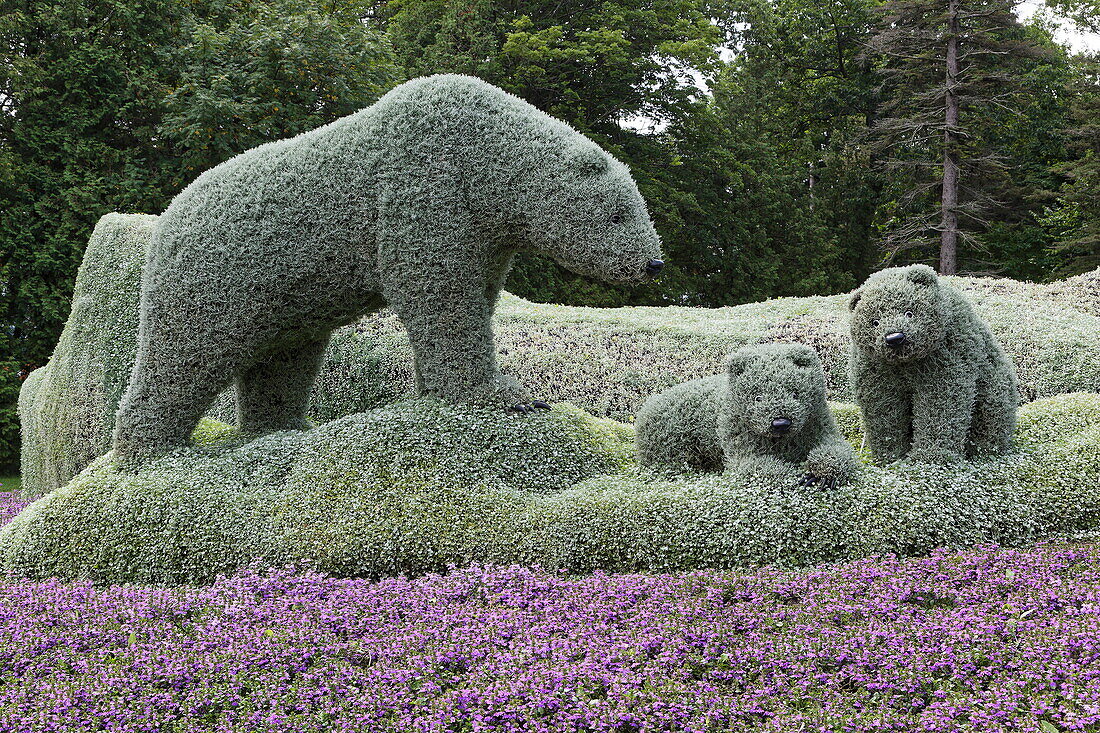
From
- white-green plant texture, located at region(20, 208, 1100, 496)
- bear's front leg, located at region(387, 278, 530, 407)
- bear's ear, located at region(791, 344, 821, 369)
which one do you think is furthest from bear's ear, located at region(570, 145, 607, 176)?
white-green plant texture, located at region(20, 208, 1100, 496)

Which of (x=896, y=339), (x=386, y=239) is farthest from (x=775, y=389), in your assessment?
(x=386, y=239)

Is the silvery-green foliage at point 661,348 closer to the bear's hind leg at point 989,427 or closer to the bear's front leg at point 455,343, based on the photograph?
the bear's front leg at point 455,343

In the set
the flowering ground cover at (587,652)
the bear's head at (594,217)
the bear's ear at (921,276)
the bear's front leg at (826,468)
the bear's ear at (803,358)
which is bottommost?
the flowering ground cover at (587,652)

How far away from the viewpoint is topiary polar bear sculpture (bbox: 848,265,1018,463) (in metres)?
5.22

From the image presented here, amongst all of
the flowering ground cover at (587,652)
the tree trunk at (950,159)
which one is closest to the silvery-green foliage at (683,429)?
the flowering ground cover at (587,652)

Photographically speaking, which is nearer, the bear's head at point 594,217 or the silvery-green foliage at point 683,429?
the bear's head at point 594,217

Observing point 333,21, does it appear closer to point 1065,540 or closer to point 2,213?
point 2,213

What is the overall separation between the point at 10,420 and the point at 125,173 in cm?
411

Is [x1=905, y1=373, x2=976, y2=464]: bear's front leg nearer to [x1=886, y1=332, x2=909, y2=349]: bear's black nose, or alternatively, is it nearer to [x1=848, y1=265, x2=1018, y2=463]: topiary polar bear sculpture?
[x1=848, y1=265, x2=1018, y2=463]: topiary polar bear sculpture

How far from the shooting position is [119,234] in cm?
859

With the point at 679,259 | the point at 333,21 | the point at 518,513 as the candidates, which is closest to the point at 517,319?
the point at 518,513

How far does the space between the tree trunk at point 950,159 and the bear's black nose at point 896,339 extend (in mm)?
15704

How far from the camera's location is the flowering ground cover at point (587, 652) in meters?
3.37

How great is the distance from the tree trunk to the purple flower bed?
52.9 ft
